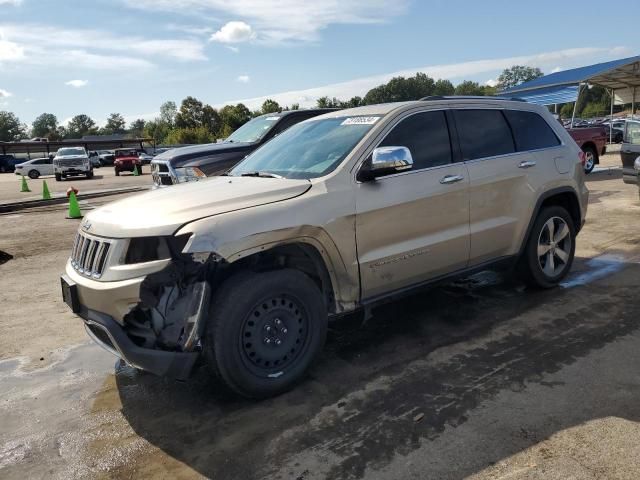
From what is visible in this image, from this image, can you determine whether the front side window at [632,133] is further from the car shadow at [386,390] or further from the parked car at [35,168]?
the parked car at [35,168]

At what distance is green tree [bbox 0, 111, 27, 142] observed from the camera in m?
132

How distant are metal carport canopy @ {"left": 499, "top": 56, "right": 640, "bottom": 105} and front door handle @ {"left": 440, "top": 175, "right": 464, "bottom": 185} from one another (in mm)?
21154

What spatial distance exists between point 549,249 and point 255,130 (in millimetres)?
6135

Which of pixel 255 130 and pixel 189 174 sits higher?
pixel 255 130

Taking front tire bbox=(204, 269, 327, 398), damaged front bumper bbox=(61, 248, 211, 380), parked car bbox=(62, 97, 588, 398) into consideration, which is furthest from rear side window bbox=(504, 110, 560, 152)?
damaged front bumper bbox=(61, 248, 211, 380)

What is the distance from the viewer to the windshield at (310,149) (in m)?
4.02

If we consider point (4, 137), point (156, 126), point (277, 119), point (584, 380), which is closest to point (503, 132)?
point (584, 380)

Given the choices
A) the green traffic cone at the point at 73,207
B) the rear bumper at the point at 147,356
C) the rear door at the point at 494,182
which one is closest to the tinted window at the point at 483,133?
the rear door at the point at 494,182

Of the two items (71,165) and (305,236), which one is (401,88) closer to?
(71,165)

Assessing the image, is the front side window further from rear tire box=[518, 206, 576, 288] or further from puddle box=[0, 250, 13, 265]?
puddle box=[0, 250, 13, 265]

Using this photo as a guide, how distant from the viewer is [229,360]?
3.26m

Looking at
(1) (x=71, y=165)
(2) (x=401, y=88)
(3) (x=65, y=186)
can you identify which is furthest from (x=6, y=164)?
(2) (x=401, y=88)

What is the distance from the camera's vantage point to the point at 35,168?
40344 mm

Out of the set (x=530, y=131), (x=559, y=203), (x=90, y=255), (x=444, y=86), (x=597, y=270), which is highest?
(x=444, y=86)
